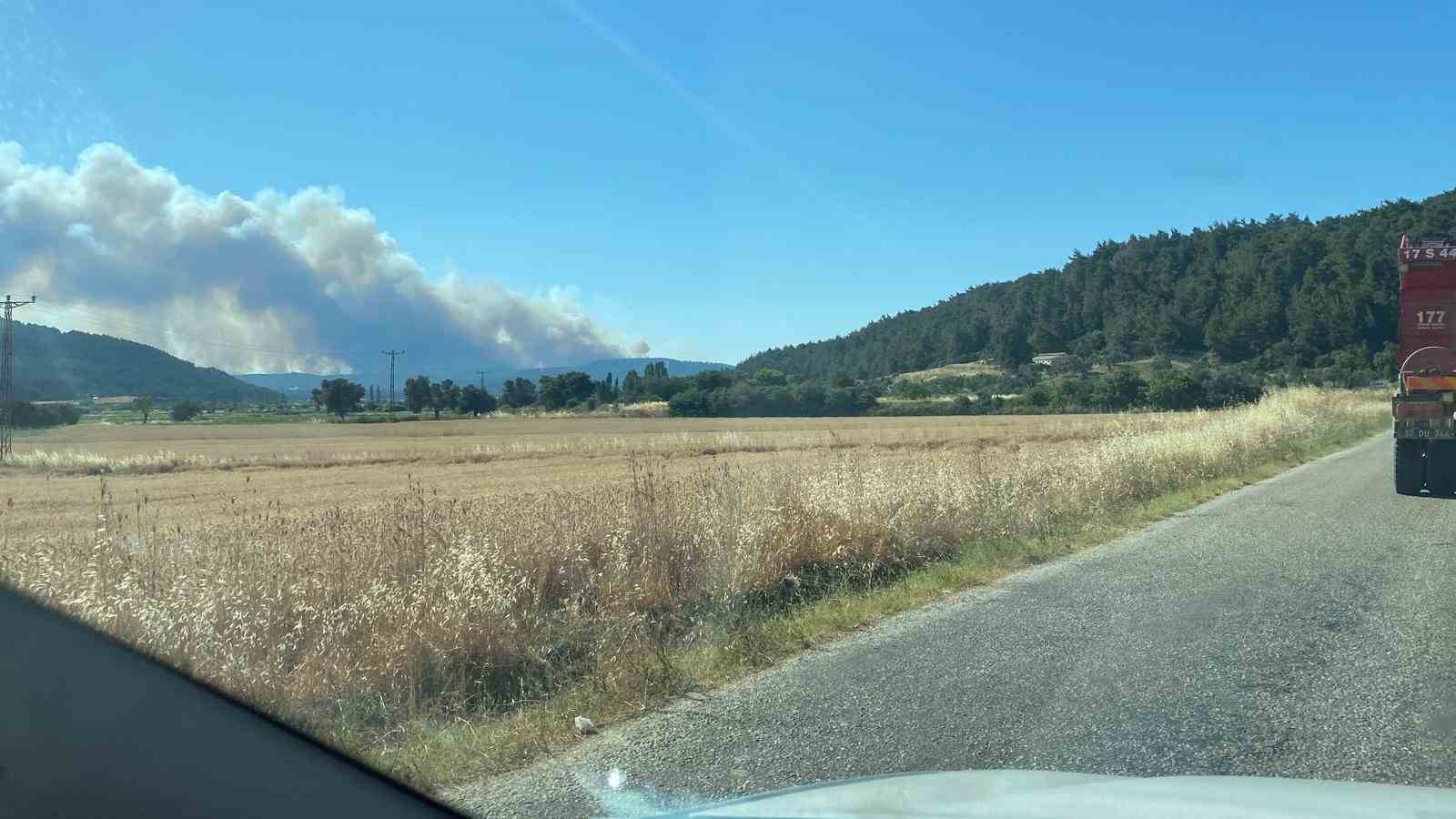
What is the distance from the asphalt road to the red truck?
29.0 feet

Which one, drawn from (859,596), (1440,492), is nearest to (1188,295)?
(1440,492)

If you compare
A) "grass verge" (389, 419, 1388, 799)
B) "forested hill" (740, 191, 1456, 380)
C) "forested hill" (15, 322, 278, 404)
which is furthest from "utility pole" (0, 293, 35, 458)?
"forested hill" (740, 191, 1456, 380)

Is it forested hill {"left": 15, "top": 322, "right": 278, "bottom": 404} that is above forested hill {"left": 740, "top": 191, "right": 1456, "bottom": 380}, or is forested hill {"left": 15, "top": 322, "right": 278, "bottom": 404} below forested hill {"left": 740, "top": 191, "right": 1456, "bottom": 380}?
below

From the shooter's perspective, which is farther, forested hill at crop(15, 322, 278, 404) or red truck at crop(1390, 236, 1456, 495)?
red truck at crop(1390, 236, 1456, 495)

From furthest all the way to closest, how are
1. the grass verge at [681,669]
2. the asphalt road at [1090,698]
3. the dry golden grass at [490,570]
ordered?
the dry golden grass at [490,570], the grass verge at [681,669], the asphalt road at [1090,698]

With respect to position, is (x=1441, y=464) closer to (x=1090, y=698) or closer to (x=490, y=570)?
(x=1090, y=698)

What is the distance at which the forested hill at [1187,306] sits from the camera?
273 ft

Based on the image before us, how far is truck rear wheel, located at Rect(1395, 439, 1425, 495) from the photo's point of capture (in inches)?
669

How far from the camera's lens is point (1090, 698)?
5.66m

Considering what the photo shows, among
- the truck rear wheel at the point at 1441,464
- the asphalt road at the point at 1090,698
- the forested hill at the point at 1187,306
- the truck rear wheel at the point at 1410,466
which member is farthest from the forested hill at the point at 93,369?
the forested hill at the point at 1187,306

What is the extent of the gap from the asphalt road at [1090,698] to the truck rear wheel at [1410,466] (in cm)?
879

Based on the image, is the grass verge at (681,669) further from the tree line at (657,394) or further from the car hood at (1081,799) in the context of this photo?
the tree line at (657,394)

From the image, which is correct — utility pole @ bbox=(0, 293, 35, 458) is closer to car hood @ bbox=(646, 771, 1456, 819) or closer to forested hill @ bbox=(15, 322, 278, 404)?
forested hill @ bbox=(15, 322, 278, 404)

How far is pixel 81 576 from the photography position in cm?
646
